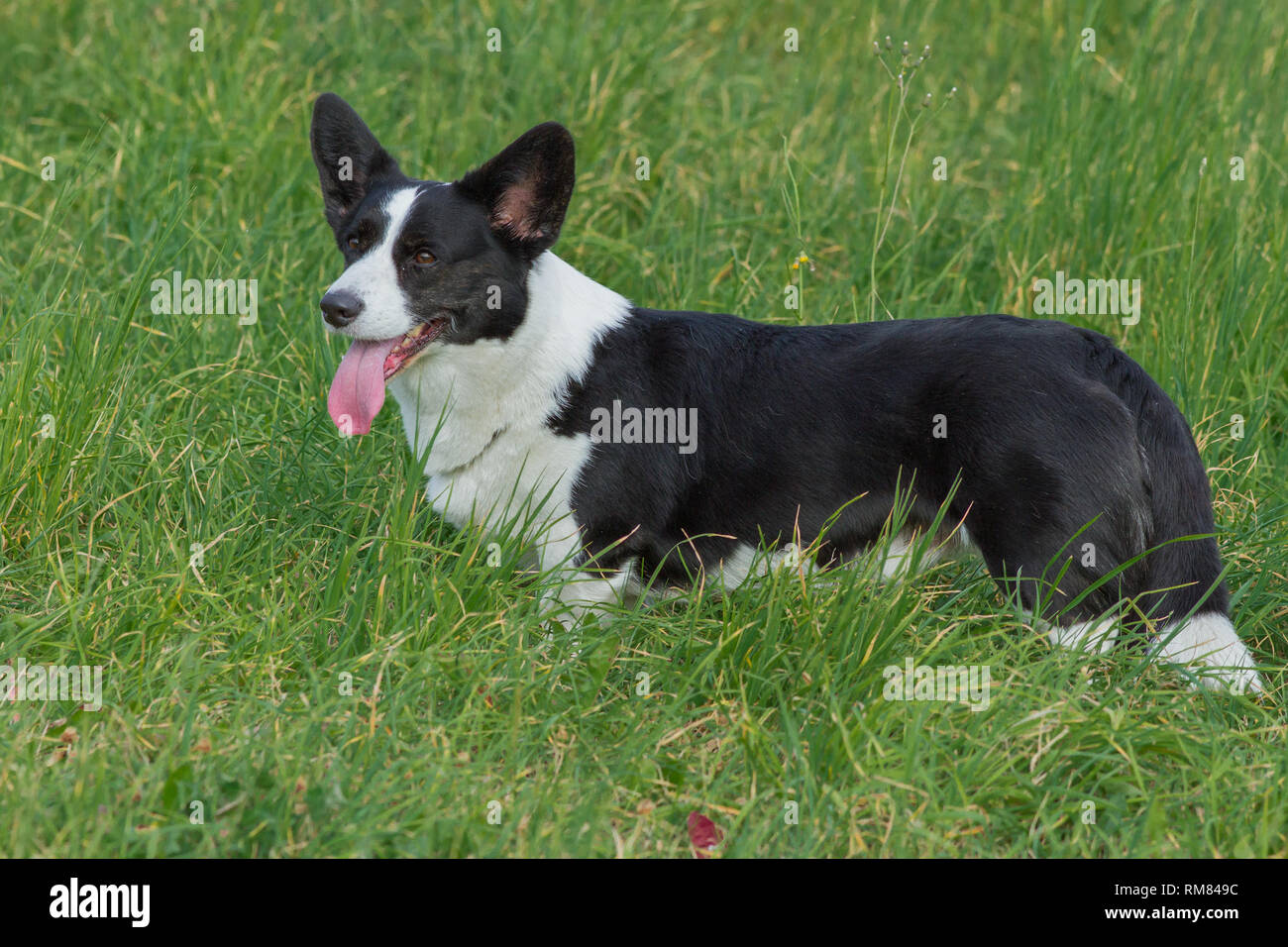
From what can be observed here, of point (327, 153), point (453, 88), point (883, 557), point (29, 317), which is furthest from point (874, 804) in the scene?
Answer: point (453, 88)

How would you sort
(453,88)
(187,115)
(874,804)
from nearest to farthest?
(874,804) → (187,115) → (453,88)

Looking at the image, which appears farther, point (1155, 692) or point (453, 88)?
point (453, 88)

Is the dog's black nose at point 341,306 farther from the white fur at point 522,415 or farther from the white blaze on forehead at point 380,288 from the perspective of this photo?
the white fur at point 522,415

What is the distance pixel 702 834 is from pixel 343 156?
6.62 feet

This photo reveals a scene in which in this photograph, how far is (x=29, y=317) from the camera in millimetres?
3652

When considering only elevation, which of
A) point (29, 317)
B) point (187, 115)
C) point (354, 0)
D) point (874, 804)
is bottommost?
point (874, 804)

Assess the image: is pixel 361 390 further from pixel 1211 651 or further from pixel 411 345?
pixel 1211 651

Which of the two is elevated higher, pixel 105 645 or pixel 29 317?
pixel 29 317

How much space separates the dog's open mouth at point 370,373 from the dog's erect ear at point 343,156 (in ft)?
1.60

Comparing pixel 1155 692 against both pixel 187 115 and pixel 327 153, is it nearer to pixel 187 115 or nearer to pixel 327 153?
pixel 327 153

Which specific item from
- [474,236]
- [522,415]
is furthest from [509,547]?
[474,236]

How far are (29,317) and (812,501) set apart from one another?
7.13 ft

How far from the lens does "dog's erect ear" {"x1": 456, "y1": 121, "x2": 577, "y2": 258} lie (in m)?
3.26

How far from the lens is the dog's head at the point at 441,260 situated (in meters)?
3.16
